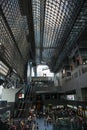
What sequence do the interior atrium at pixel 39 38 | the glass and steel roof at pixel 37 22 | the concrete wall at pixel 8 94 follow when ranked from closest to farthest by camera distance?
the interior atrium at pixel 39 38 < the glass and steel roof at pixel 37 22 < the concrete wall at pixel 8 94

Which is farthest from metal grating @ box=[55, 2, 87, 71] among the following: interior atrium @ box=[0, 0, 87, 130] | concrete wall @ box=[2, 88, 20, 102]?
concrete wall @ box=[2, 88, 20, 102]

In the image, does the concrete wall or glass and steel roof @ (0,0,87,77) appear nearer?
glass and steel roof @ (0,0,87,77)

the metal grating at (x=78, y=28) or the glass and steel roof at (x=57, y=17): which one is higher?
the glass and steel roof at (x=57, y=17)

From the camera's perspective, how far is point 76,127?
18.1 m

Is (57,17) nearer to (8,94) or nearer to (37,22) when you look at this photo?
(37,22)

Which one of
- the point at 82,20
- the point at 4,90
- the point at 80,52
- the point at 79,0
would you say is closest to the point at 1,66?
the point at 4,90

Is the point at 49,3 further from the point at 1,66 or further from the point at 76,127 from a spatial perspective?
the point at 76,127

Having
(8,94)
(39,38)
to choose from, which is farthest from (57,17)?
(8,94)

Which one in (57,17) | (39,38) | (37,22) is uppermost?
(39,38)

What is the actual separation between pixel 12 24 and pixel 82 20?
1437 centimetres

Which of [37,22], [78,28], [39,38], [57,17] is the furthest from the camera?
[39,38]

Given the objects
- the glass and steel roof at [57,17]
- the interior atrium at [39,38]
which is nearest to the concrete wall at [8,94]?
the interior atrium at [39,38]

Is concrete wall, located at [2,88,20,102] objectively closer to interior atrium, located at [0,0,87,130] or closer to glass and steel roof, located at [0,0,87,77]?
interior atrium, located at [0,0,87,130]

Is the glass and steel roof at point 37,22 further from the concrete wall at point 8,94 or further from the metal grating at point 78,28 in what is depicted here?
the concrete wall at point 8,94
